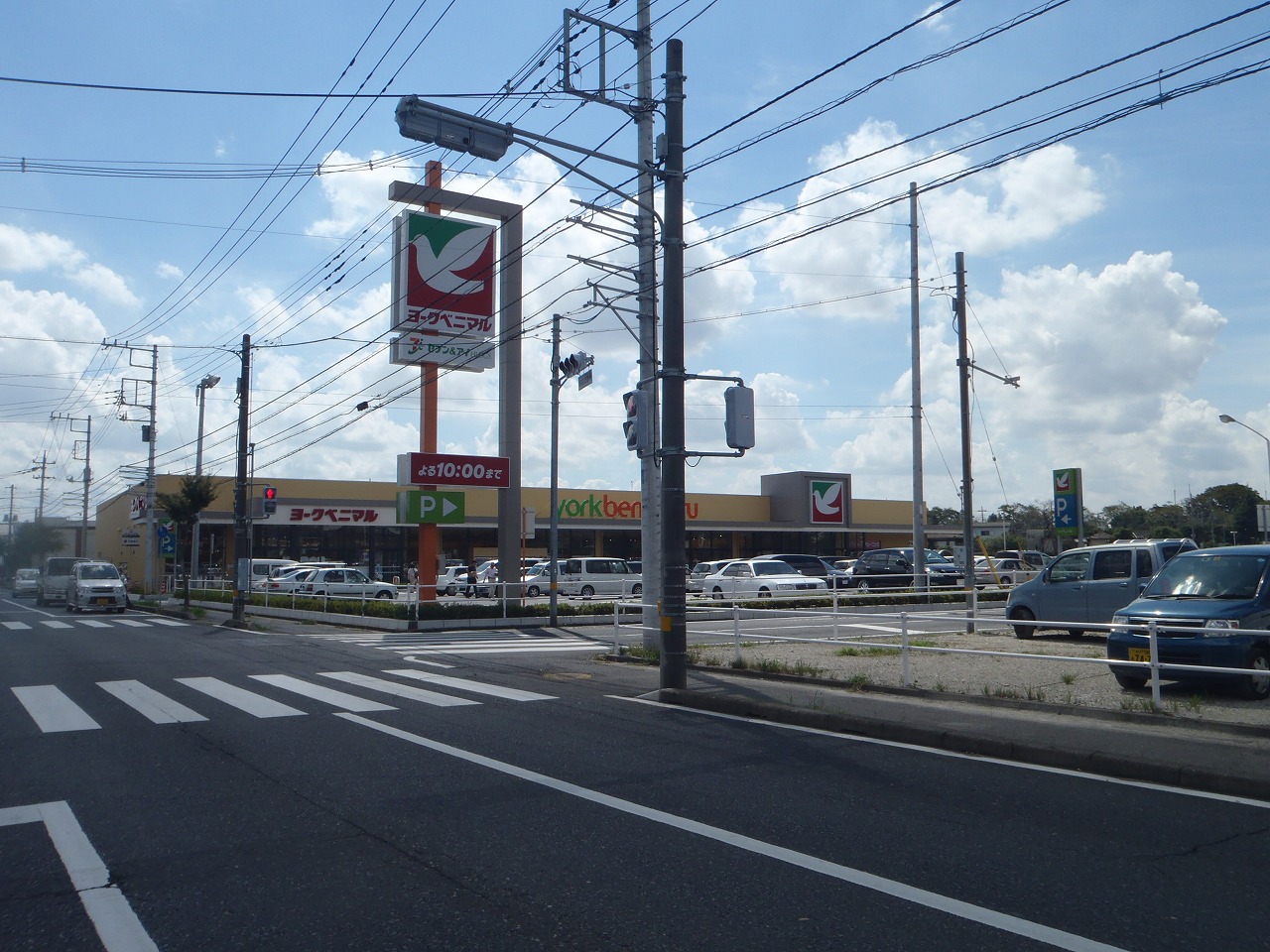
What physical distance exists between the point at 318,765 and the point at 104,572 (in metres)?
34.9

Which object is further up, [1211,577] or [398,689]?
[1211,577]

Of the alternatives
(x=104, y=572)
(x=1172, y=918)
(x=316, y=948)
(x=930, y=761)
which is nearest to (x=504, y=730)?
(x=930, y=761)

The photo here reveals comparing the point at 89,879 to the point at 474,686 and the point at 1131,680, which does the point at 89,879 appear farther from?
the point at 1131,680

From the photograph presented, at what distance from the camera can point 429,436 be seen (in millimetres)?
32344

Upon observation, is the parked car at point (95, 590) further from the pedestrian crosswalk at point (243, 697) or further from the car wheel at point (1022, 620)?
the car wheel at point (1022, 620)

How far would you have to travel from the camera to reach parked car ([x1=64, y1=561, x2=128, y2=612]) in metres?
36.5

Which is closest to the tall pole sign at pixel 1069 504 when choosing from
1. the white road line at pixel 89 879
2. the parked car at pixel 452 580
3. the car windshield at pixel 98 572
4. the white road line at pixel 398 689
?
the white road line at pixel 398 689

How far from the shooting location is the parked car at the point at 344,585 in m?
38.6

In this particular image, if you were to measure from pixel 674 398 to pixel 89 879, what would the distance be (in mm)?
9435

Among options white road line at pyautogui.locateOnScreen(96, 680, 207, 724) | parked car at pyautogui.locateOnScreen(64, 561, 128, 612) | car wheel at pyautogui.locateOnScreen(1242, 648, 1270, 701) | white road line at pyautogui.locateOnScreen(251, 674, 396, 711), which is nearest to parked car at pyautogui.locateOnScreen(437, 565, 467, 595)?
parked car at pyautogui.locateOnScreen(64, 561, 128, 612)

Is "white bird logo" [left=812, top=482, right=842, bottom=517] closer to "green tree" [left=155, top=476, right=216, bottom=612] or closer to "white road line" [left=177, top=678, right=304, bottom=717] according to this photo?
"green tree" [left=155, top=476, right=216, bottom=612]

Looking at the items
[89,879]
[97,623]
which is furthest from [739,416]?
[97,623]

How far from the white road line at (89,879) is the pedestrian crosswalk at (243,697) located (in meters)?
3.80

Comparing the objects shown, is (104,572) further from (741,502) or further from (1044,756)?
(1044,756)
